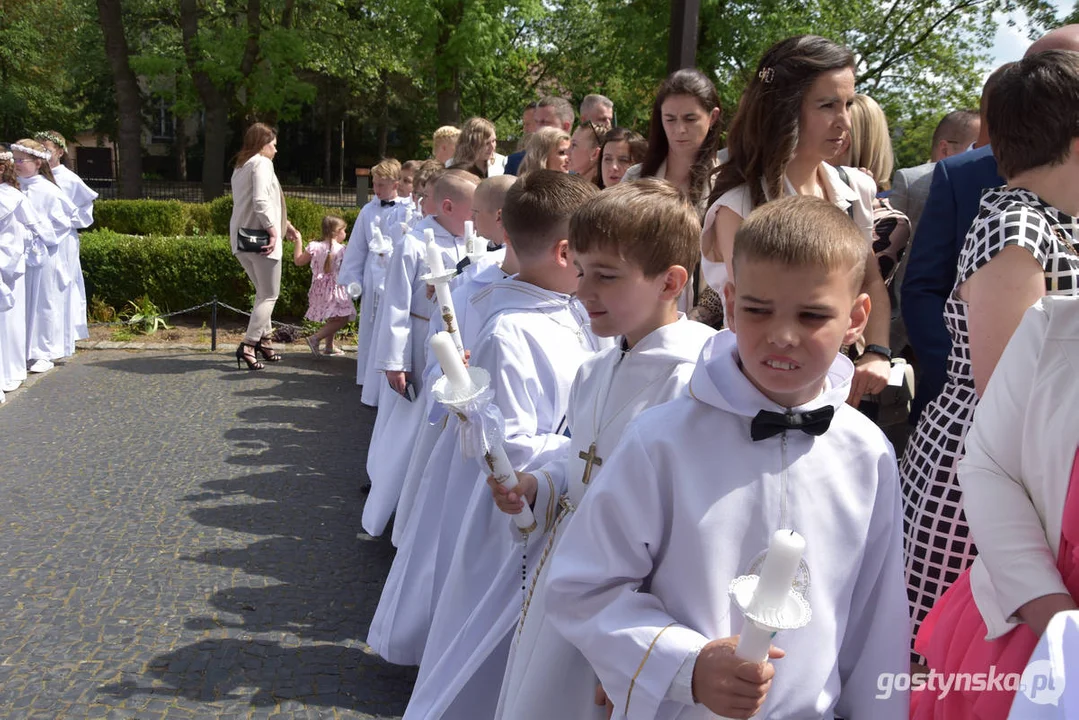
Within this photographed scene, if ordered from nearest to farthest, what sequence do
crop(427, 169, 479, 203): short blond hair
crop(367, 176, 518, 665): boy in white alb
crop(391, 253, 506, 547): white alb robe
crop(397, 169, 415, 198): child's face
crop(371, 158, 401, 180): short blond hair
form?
1. crop(367, 176, 518, 665): boy in white alb
2. crop(391, 253, 506, 547): white alb robe
3. crop(427, 169, 479, 203): short blond hair
4. crop(371, 158, 401, 180): short blond hair
5. crop(397, 169, 415, 198): child's face

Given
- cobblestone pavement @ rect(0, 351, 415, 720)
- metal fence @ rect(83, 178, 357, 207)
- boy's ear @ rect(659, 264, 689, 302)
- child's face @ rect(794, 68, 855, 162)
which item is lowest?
cobblestone pavement @ rect(0, 351, 415, 720)

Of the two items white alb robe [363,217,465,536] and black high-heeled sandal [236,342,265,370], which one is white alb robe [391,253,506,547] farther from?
black high-heeled sandal [236,342,265,370]

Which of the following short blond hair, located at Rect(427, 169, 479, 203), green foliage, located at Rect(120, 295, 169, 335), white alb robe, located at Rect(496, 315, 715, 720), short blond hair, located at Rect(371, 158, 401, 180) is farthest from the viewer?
green foliage, located at Rect(120, 295, 169, 335)

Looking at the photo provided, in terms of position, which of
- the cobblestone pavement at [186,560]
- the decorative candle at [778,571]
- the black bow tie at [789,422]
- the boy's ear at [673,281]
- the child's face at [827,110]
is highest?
the child's face at [827,110]

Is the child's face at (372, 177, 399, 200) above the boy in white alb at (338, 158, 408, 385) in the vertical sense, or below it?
above

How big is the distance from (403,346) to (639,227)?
333 cm

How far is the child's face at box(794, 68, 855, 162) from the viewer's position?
118 inches

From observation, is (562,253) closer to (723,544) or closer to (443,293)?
(443,293)

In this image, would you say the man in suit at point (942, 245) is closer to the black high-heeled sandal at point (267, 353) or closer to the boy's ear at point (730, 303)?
the boy's ear at point (730, 303)

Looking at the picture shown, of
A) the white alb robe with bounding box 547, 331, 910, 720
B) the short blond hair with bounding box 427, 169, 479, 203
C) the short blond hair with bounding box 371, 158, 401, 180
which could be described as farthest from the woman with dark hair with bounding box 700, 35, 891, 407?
the short blond hair with bounding box 371, 158, 401, 180

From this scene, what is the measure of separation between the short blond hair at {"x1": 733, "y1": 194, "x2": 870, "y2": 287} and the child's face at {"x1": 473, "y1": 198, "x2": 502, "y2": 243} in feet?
7.59

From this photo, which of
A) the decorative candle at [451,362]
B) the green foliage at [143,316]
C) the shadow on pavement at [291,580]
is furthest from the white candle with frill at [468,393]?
Answer: the green foliage at [143,316]

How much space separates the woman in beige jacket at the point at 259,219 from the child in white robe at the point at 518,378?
740 cm

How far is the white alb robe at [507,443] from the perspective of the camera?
3045mm
